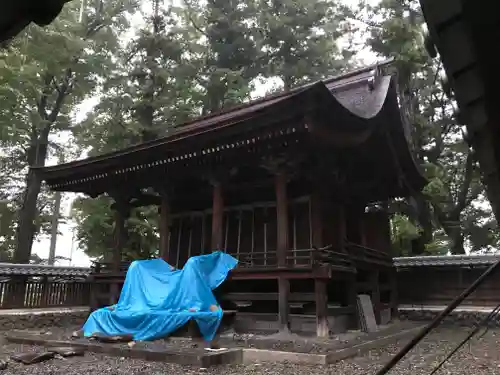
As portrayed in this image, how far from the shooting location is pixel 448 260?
14273 mm

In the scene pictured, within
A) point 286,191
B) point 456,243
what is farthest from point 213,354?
point 456,243

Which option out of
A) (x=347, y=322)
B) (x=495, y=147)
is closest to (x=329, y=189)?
(x=347, y=322)

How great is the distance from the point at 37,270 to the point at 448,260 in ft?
43.4

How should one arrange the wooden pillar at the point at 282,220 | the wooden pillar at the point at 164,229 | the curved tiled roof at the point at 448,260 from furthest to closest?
the curved tiled roof at the point at 448,260
the wooden pillar at the point at 164,229
the wooden pillar at the point at 282,220

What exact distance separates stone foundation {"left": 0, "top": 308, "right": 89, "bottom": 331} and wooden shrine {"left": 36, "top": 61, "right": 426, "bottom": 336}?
1.44m

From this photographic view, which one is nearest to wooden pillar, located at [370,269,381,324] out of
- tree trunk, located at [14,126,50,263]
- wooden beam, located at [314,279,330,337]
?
wooden beam, located at [314,279,330,337]

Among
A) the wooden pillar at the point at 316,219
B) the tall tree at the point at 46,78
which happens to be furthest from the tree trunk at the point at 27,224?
the wooden pillar at the point at 316,219

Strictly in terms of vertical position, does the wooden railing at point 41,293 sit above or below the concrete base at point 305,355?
above

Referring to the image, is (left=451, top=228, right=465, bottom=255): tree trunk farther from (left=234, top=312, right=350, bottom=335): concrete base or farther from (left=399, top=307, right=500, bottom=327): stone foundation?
(left=234, top=312, right=350, bottom=335): concrete base

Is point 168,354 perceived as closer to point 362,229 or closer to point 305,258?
point 305,258

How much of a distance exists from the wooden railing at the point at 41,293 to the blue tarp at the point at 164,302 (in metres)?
4.47

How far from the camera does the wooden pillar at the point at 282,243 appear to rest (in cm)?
820

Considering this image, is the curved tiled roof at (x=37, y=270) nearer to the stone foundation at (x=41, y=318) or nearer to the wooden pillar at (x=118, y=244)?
the stone foundation at (x=41, y=318)

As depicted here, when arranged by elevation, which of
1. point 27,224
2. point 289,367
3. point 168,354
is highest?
point 27,224
